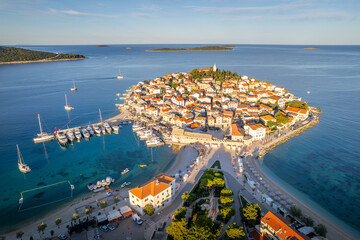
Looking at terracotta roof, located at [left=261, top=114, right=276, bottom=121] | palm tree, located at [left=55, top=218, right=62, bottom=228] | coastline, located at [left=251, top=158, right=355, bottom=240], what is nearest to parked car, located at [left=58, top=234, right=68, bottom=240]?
palm tree, located at [left=55, top=218, right=62, bottom=228]

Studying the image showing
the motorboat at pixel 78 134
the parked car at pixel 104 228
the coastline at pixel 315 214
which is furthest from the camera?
the motorboat at pixel 78 134

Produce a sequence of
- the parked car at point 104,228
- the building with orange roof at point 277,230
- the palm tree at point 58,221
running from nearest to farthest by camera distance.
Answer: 1. the building with orange roof at point 277,230
2. the parked car at point 104,228
3. the palm tree at point 58,221

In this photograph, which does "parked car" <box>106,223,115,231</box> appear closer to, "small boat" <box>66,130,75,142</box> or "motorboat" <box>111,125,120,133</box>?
"small boat" <box>66,130,75,142</box>

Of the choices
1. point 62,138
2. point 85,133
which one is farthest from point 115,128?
point 62,138

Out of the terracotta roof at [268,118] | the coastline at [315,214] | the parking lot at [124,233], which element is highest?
the terracotta roof at [268,118]

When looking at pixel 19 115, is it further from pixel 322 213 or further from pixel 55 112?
pixel 322 213

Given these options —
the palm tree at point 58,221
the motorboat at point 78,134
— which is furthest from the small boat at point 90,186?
the motorboat at point 78,134

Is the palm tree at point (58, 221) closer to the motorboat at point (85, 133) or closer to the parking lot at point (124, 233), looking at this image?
the parking lot at point (124, 233)

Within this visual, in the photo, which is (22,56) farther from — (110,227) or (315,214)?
(315,214)
